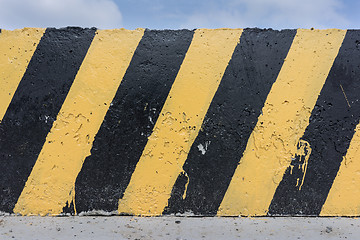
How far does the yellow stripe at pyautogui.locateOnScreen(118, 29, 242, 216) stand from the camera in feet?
4.63

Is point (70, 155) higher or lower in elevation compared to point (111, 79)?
lower

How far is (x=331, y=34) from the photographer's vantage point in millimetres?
1438

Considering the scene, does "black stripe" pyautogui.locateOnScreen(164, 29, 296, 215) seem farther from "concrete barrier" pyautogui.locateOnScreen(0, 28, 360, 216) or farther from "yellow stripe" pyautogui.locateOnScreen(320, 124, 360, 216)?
"yellow stripe" pyautogui.locateOnScreen(320, 124, 360, 216)

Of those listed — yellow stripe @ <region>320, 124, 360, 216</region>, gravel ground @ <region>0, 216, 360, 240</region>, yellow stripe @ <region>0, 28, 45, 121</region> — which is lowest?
gravel ground @ <region>0, 216, 360, 240</region>

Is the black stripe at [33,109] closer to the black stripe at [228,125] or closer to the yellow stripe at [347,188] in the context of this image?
the black stripe at [228,125]

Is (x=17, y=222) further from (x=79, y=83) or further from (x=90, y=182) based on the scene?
(x=79, y=83)

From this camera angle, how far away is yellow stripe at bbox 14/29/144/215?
1.41m

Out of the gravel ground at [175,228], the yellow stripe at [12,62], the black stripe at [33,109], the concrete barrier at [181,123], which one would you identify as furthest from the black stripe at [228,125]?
the yellow stripe at [12,62]

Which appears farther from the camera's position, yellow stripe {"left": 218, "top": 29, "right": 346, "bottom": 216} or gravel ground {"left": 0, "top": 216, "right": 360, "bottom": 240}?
yellow stripe {"left": 218, "top": 29, "right": 346, "bottom": 216}

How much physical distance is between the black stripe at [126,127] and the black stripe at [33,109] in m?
0.27

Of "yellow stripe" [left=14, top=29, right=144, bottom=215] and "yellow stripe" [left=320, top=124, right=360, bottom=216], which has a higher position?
"yellow stripe" [left=320, top=124, right=360, bottom=216]

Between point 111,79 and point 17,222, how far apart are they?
2.76 feet

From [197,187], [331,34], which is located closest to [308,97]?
[331,34]

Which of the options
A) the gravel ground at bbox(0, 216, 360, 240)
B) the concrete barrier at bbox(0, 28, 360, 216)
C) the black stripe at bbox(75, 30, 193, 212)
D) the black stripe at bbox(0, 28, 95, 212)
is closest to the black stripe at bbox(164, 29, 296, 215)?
the concrete barrier at bbox(0, 28, 360, 216)
